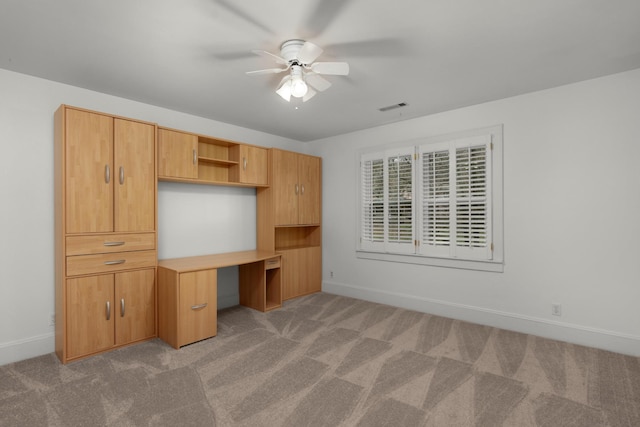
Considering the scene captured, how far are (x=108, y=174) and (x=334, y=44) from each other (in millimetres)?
2328

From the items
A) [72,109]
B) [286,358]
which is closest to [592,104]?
[286,358]

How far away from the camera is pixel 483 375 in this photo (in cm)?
256

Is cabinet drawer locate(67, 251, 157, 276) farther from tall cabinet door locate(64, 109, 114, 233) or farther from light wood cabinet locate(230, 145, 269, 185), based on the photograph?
light wood cabinet locate(230, 145, 269, 185)

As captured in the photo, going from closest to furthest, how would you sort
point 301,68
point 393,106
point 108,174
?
point 301,68
point 108,174
point 393,106

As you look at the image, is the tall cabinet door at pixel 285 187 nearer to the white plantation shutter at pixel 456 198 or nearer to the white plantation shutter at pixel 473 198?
the white plantation shutter at pixel 456 198

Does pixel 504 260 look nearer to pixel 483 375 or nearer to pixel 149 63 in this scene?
pixel 483 375

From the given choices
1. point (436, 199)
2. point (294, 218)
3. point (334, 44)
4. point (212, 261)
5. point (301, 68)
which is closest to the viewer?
point (334, 44)

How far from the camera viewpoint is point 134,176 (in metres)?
3.13

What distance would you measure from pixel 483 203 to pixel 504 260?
67 cm

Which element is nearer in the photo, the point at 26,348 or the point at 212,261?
the point at 26,348

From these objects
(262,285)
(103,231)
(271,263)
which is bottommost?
(262,285)

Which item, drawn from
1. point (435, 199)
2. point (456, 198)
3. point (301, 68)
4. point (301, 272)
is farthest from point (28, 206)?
point (456, 198)

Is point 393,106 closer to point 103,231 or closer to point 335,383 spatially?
point 335,383

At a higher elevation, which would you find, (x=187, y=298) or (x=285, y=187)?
(x=285, y=187)
